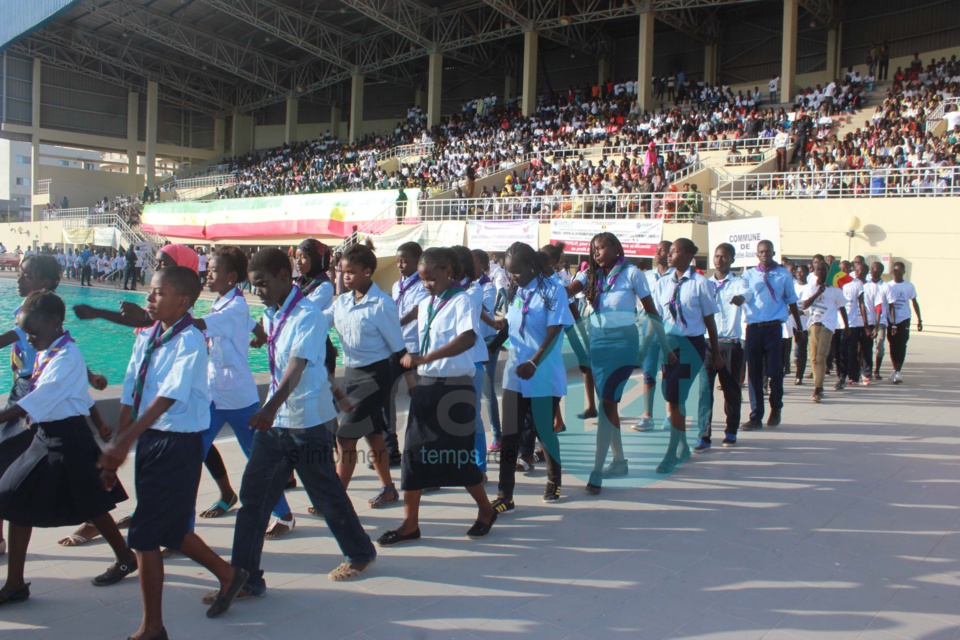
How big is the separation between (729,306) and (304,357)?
466 centimetres

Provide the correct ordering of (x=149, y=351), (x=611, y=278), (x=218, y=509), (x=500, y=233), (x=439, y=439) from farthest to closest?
(x=500, y=233)
(x=611, y=278)
(x=218, y=509)
(x=439, y=439)
(x=149, y=351)

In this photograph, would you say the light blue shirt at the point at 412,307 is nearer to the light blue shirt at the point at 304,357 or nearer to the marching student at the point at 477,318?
the marching student at the point at 477,318

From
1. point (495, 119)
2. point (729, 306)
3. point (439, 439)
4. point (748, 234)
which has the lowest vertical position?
point (439, 439)

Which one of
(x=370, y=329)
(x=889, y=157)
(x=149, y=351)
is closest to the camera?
(x=149, y=351)

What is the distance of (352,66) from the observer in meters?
37.2

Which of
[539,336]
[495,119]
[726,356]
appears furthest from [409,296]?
[495,119]

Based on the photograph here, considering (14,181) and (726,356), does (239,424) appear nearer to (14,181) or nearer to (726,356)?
(726,356)

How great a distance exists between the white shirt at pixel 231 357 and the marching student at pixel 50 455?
72cm

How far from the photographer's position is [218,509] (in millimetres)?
4402

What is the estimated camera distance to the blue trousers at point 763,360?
664cm

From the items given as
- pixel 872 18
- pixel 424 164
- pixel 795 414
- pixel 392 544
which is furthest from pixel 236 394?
pixel 872 18

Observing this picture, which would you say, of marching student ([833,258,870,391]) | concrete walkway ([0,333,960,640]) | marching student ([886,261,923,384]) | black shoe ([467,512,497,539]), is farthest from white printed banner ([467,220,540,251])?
black shoe ([467,512,497,539])

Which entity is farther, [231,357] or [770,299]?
[770,299]

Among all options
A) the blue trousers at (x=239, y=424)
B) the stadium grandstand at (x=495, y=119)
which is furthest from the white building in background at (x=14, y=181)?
the blue trousers at (x=239, y=424)
